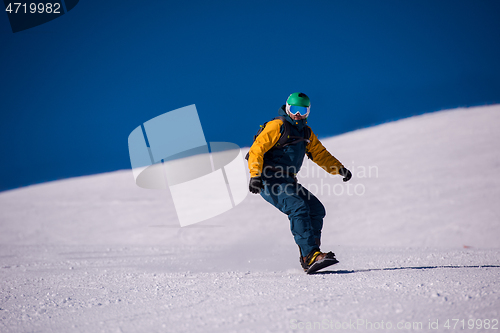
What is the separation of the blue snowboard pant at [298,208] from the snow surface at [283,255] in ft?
1.02

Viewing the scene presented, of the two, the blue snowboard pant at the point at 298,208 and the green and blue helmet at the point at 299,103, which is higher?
the green and blue helmet at the point at 299,103

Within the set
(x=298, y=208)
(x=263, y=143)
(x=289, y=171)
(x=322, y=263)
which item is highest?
(x=263, y=143)

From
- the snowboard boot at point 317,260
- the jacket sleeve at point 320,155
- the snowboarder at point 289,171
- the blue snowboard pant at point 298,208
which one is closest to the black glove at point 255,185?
the snowboarder at point 289,171

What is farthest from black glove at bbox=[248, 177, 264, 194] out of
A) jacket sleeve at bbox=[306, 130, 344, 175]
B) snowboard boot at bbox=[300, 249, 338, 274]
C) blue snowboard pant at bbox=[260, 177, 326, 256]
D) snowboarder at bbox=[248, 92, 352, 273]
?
jacket sleeve at bbox=[306, 130, 344, 175]

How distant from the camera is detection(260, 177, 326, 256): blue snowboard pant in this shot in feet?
10.1

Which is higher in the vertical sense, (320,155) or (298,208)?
(320,155)

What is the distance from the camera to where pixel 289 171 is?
3314 millimetres

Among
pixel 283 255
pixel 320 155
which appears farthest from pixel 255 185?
pixel 283 255

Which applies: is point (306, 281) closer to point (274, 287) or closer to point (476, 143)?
point (274, 287)

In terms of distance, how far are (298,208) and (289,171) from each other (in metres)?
0.39

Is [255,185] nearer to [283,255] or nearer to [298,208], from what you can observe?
[298,208]

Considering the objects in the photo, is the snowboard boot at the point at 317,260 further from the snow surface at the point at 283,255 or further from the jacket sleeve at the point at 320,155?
the jacket sleeve at the point at 320,155

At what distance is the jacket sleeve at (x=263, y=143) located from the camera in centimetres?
314

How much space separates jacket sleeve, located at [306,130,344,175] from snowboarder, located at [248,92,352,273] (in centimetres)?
20
